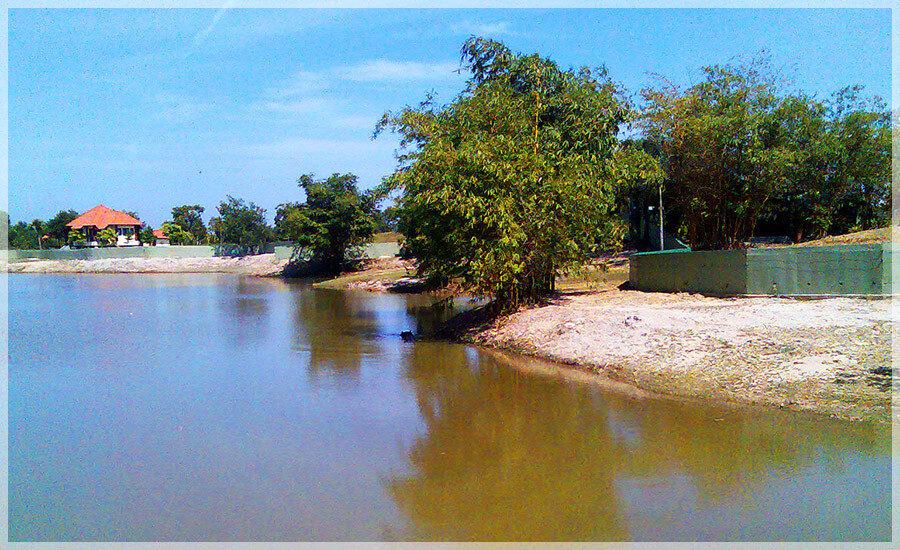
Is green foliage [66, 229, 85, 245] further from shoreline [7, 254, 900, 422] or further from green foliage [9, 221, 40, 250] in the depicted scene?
shoreline [7, 254, 900, 422]

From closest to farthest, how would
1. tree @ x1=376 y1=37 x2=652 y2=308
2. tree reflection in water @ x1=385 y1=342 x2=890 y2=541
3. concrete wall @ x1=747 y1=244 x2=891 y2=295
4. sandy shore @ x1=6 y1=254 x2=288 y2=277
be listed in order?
tree reflection in water @ x1=385 y1=342 x2=890 y2=541
concrete wall @ x1=747 y1=244 x2=891 y2=295
tree @ x1=376 y1=37 x2=652 y2=308
sandy shore @ x1=6 y1=254 x2=288 y2=277

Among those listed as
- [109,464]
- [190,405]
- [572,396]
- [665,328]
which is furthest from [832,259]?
[109,464]

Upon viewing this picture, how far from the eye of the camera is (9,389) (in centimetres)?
1385

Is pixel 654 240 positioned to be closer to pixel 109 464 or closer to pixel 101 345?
pixel 101 345

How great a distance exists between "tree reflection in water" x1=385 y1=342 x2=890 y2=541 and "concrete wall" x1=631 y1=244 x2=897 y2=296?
6996 mm

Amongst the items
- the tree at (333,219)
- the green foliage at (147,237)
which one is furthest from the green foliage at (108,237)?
the tree at (333,219)

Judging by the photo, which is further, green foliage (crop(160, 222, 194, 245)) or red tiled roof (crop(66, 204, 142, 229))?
red tiled roof (crop(66, 204, 142, 229))

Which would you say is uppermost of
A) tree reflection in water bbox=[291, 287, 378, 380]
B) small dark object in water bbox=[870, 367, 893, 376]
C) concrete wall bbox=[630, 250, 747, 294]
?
concrete wall bbox=[630, 250, 747, 294]

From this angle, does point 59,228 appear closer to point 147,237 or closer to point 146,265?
point 147,237

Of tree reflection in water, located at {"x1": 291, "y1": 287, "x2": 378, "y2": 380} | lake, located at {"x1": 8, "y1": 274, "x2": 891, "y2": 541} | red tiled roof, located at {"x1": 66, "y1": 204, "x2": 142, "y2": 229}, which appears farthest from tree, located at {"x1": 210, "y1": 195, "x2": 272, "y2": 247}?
lake, located at {"x1": 8, "y1": 274, "x2": 891, "y2": 541}

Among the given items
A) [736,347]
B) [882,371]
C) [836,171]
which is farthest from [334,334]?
[836,171]

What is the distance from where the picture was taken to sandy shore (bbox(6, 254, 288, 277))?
7331 centimetres

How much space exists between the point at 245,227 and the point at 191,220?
2638cm

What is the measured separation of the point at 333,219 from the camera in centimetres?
5284
